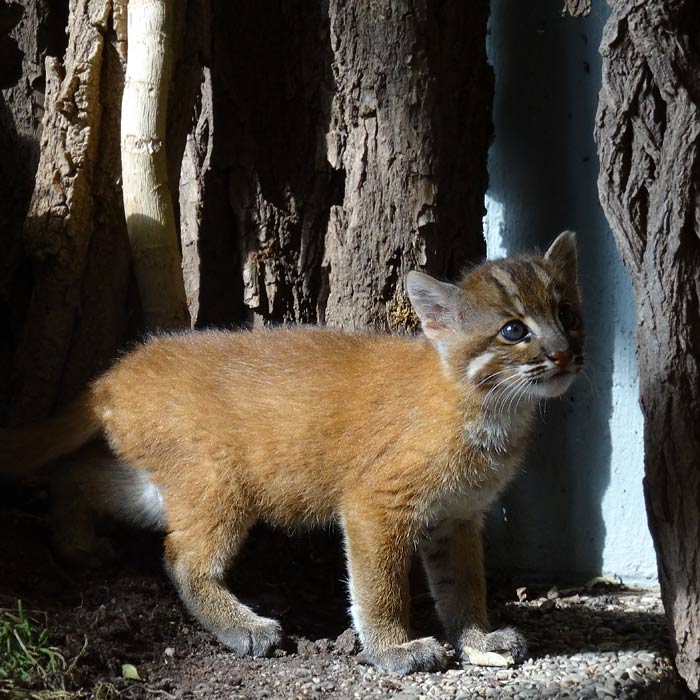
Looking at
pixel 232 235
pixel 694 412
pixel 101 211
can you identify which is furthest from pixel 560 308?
pixel 101 211

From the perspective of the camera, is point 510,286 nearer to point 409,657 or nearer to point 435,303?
point 435,303

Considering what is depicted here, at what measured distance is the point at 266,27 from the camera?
571cm

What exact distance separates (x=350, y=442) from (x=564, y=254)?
1.30 meters

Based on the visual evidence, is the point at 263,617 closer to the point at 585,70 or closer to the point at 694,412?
the point at 694,412

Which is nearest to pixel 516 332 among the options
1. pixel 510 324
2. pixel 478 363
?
pixel 510 324

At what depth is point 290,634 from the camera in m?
4.85

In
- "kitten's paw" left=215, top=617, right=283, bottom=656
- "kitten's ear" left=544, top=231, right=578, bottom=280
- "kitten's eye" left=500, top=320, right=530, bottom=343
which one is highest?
"kitten's ear" left=544, top=231, right=578, bottom=280

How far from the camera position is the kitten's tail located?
197 inches

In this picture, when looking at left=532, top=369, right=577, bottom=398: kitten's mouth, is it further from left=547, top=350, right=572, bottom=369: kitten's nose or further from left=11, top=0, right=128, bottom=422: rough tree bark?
left=11, top=0, right=128, bottom=422: rough tree bark

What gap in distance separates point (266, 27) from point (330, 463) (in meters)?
2.60

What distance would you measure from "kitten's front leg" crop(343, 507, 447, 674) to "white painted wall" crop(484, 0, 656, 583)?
4.80ft

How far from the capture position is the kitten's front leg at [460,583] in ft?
15.4

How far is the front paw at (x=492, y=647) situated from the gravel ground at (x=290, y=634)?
6 cm

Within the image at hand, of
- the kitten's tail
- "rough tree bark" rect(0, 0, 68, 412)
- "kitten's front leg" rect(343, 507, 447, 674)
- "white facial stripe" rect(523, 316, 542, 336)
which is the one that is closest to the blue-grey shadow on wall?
"white facial stripe" rect(523, 316, 542, 336)
